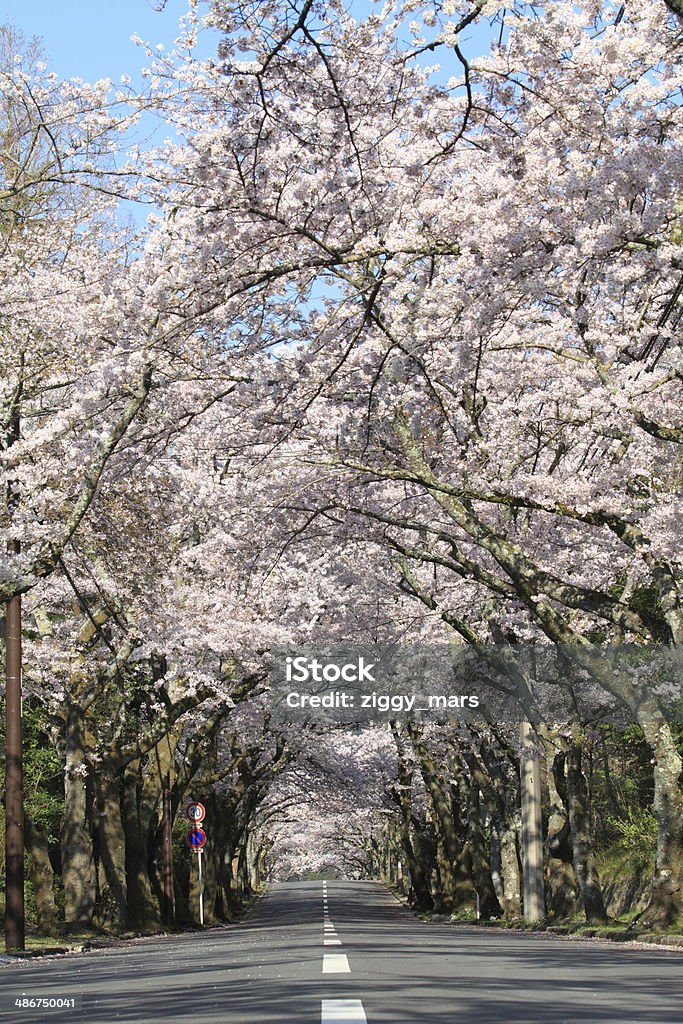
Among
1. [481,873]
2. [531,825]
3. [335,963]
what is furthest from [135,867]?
[335,963]

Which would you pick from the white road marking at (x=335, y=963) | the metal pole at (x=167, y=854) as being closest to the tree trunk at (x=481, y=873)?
the metal pole at (x=167, y=854)

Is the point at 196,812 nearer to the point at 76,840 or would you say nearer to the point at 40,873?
the point at 40,873

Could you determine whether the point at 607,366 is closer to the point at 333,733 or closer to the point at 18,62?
the point at 18,62

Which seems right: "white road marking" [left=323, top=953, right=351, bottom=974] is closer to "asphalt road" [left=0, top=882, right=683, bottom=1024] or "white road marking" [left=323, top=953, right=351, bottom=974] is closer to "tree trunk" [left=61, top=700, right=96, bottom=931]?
"asphalt road" [left=0, top=882, right=683, bottom=1024]

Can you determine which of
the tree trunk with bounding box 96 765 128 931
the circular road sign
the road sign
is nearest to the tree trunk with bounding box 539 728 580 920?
the tree trunk with bounding box 96 765 128 931

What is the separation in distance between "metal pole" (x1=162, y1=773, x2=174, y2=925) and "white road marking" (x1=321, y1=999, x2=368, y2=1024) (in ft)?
83.0

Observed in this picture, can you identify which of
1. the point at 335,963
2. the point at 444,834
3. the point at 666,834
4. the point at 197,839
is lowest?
Answer: the point at 335,963

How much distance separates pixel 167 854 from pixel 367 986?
2771 centimetres

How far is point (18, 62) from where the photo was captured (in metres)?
16.4

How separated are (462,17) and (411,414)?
978cm

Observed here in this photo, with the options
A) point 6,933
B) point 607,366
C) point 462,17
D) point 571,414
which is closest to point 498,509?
point 571,414

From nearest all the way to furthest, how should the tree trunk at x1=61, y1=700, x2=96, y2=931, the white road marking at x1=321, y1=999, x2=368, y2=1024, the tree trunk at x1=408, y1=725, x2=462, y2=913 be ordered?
the white road marking at x1=321, y1=999, x2=368, y2=1024 < the tree trunk at x1=61, y1=700, x2=96, y2=931 < the tree trunk at x1=408, y1=725, x2=462, y2=913

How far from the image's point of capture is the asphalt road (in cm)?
749

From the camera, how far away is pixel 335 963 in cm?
1252
